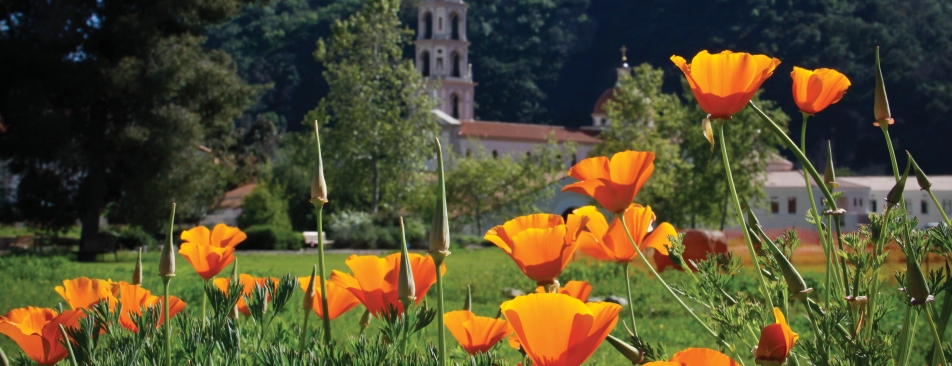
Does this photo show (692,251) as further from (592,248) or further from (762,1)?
(762,1)

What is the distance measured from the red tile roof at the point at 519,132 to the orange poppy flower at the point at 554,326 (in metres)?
60.0

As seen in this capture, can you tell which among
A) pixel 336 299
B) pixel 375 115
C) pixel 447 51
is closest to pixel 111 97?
pixel 375 115

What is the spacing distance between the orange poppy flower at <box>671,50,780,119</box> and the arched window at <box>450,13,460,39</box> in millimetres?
69740

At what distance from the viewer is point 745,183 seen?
3078 cm

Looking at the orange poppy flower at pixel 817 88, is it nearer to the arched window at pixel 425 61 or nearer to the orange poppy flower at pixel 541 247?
the orange poppy flower at pixel 541 247

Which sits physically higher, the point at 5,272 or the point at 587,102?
the point at 587,102

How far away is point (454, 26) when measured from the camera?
72.2 metres

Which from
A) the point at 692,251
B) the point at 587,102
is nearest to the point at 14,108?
the point at 692,251

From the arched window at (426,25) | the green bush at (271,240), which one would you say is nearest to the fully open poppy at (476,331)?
the green bush at (271,240)

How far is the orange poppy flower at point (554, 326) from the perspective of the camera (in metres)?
1.02

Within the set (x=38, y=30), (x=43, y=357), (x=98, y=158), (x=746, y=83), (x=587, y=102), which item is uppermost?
(x=587, y=102)

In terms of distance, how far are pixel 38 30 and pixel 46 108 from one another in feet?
7.72

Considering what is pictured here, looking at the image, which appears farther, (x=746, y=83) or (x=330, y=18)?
(x=330, y=18)

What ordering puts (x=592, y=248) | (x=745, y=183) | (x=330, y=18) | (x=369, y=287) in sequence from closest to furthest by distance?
1. (x=369, y=287)
2. (x=592, y=248)
3. (x=745, y=183)
4. (x=330, y=18)
